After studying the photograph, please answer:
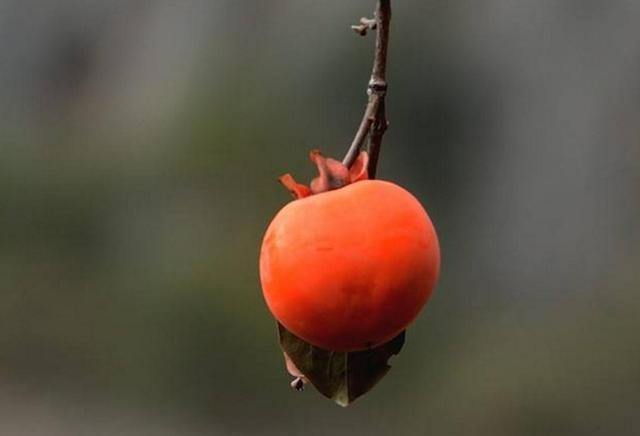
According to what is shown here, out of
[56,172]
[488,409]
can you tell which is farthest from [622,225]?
[56,172]

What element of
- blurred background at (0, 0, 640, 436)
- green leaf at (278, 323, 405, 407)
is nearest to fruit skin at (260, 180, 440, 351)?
green leaf at (278, 323, 405, 407)

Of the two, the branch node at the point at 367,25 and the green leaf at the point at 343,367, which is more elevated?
the branch node at the point at 367,25

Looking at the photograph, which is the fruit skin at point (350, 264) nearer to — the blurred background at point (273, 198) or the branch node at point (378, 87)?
the branch node at point (378, 87)

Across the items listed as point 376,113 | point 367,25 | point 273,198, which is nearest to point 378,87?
point 376,113

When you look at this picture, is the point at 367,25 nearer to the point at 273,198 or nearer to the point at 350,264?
the point at 350,264

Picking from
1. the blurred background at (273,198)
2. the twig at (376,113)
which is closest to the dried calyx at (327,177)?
the twig at (376,113)

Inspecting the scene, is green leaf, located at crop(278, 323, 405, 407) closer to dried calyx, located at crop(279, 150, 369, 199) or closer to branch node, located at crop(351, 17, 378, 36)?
dried calyx, located at crop(279, 150, 369, 199)

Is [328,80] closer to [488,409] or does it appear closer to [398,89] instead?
[398,89]
